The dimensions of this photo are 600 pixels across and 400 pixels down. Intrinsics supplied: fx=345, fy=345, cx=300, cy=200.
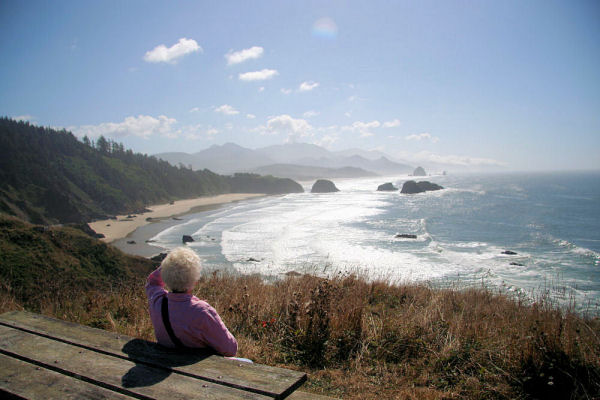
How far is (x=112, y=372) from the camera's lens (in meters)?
1.97

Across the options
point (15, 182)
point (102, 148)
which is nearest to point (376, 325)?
point (15, 182)

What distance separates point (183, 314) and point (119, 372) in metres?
0.55

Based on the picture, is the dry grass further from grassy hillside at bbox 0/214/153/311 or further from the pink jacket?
grassy hillside at bbox 0/214/153/311

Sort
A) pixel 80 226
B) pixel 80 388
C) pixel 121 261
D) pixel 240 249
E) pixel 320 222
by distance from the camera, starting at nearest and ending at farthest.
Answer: pixel 80 388
pixel 121 261
pixel 240 249
pixel 80 226
pixel 320 222

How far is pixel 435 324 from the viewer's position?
4.24 metres

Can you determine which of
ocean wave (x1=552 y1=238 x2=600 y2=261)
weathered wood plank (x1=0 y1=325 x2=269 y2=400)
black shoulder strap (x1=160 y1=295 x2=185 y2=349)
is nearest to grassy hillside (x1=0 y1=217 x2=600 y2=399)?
black shoulder strap (x1=160 y1=295 x2=185 y2=349)

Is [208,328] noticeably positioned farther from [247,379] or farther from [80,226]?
[80,226]

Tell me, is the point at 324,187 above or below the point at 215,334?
below

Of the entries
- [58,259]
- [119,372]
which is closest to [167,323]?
[119,372]

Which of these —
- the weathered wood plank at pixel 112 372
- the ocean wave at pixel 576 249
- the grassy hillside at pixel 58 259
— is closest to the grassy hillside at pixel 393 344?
the weathered wood plank at pixel 112 372

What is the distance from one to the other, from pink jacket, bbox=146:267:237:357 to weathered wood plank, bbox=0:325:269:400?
0.38 m

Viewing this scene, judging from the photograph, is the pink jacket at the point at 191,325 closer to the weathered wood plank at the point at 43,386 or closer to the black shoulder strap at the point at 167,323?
the black shoulder strap at the point at 167,323

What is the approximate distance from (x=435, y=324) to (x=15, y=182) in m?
60.4

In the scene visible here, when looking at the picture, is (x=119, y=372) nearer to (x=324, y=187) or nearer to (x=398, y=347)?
(x=398, y=347)
